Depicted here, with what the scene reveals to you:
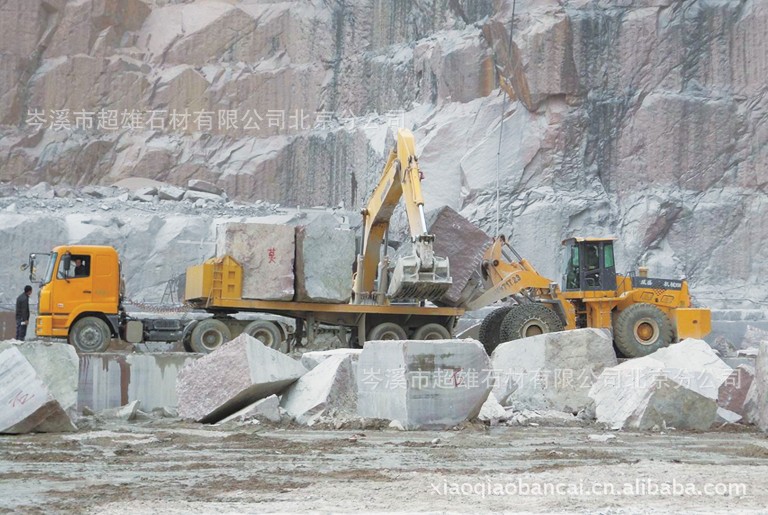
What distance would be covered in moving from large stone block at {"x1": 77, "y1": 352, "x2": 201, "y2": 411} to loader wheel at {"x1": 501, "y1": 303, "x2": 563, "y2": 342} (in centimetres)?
611

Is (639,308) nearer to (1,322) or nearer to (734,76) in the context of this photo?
(1,322)

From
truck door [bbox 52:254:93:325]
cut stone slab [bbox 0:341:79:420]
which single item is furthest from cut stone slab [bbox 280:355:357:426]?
truck door [bbox 52:254:93:325]

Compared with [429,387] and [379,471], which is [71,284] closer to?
[429,387]

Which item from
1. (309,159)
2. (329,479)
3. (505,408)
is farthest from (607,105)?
(329,479)

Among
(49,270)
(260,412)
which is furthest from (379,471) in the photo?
(49,270)

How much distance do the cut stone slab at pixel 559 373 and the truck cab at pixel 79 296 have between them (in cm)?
744

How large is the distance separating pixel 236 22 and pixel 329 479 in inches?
1428

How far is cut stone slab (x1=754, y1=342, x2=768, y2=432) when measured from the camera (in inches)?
427

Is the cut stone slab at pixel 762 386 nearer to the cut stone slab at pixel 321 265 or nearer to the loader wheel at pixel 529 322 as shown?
the loader wheel at pixel 529 322

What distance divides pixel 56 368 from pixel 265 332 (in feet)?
20.3

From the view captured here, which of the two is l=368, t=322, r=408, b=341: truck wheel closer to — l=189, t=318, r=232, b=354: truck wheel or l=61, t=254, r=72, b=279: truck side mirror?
l=189, t=318, r=232, b=354: truck wheel

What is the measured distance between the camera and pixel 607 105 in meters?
31.8

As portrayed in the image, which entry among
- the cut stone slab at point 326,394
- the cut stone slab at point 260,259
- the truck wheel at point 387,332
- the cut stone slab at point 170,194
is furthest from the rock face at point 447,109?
the cut stone slab at point 326,394

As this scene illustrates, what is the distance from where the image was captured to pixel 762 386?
1109 centimetres
